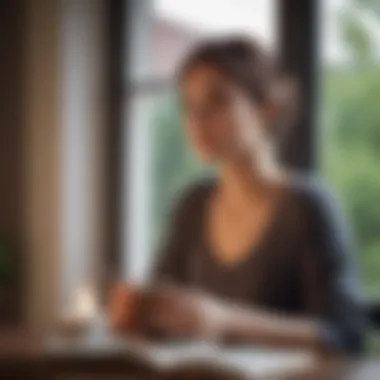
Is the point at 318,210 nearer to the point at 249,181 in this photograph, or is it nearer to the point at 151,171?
the point at 249,181

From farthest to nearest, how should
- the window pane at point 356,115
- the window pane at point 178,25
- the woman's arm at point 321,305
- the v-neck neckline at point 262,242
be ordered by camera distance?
1. the window pane at point 178,25
2. the window pane at point 356,115
3. the v-neck neckline at point 262,242
4. the woman's arm at point 321,305

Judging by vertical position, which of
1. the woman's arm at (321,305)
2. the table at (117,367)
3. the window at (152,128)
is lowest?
the table at (117,367)

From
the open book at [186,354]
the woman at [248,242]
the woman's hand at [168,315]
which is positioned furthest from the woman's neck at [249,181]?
the open book at [186,354]

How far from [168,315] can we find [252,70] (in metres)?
0.45

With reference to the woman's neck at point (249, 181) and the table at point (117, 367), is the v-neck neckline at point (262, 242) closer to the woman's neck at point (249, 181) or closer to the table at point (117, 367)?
the woman's neck at point (249, 181)

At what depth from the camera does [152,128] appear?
7.68 feet

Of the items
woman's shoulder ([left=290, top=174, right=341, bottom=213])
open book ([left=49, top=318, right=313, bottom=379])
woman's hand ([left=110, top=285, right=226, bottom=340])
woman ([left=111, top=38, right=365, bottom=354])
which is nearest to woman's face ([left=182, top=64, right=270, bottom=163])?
woman ([left=111, top=38, right=365, bottom=354])

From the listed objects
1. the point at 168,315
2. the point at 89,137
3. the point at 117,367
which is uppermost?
the point at 89,137

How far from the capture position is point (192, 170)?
2.26 metres

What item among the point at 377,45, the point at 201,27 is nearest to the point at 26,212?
the point at 201,27

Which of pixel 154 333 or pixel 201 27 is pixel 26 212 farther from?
pixel 154 333

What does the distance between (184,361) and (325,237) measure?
1.66 feet

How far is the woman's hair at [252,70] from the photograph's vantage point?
1755mm

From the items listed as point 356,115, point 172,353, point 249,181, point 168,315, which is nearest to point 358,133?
point 356,115
